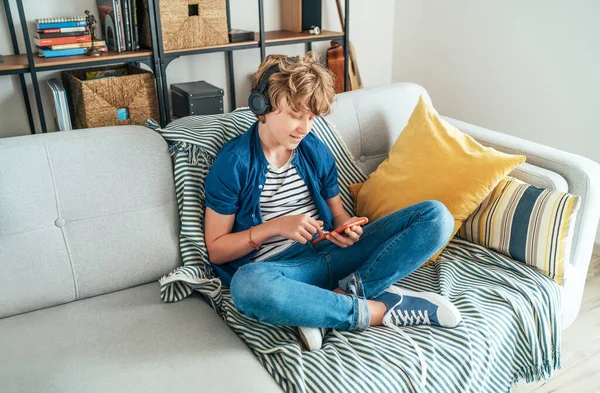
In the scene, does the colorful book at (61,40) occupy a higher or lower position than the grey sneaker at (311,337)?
higher

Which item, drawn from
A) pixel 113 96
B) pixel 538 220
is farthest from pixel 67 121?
pixel 538 220

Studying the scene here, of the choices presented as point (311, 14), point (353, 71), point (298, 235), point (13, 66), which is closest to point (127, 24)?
point (13, 66)

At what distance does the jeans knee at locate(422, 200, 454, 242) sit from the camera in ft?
4.90

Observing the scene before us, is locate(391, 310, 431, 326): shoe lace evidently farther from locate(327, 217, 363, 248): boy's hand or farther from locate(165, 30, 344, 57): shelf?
locate(165, 30, 344, 57): shelf

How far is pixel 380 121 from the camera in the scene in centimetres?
200

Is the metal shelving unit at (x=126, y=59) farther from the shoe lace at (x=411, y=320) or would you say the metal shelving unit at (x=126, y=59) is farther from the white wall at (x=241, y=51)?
the shoe lace at (x=411, y=320)

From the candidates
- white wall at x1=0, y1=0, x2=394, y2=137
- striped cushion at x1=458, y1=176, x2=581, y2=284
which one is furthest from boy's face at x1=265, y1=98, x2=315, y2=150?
white wall at x1=0, y1=0, x2=394, y2=137

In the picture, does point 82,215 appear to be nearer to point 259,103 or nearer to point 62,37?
point 259,103

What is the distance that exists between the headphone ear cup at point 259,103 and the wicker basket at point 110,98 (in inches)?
38.8

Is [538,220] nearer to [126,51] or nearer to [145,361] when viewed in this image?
[145,361]

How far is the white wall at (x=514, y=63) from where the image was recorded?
94.8 inches

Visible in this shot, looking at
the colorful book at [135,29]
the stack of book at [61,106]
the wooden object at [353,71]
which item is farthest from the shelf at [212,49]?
the wooden object at [353,71]

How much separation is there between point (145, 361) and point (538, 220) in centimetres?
109

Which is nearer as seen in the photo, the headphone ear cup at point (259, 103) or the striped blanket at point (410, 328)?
the striped blanket at point (410, 328)
